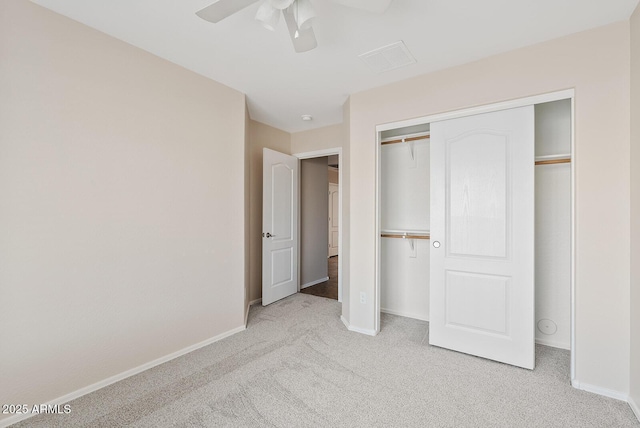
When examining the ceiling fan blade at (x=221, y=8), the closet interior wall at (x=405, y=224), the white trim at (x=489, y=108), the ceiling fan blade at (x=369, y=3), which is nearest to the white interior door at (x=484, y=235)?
the white trim at (x=489, y=108)

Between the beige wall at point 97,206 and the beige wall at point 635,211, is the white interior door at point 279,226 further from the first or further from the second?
the beige wall at point 635,211

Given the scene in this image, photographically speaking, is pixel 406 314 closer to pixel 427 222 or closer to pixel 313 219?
pixel 427 222

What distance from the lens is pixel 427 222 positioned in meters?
3.21

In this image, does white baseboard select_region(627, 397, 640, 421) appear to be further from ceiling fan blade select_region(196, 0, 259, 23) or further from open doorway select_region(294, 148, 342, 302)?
ceiling fan blade select_region(196, 0, 259, 23)

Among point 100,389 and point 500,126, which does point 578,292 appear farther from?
point 100,389

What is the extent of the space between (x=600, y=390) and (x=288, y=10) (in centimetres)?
307

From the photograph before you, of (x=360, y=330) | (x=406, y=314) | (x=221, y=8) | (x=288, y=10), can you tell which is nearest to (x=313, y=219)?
(x=406, y=314)

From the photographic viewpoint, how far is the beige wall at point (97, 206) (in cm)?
166

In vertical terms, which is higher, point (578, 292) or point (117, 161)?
point (117, 161)

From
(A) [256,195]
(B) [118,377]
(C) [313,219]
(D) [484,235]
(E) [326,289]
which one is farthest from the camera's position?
(C) [313,219]

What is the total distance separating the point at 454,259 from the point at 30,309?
3.01 metres

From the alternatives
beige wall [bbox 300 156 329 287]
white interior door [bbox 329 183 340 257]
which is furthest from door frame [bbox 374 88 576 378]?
white interior door [bbox 329 183 340 257]

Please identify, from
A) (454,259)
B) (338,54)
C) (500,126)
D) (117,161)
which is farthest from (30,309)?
(500,126)

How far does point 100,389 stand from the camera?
1.96m
